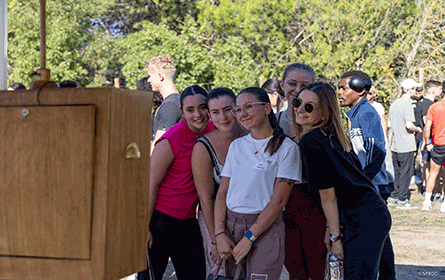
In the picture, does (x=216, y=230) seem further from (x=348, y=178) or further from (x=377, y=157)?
(x=377, y=157)

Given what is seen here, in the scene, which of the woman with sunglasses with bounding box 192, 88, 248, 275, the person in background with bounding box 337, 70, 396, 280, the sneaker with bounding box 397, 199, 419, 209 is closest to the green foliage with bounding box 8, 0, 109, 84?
the sneaker with bounding box 397, 199, 419, 209

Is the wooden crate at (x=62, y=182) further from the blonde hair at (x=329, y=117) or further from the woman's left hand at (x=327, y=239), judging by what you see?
the woman's left hand at (x=327, y=239)

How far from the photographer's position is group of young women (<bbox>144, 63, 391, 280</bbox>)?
239 cm

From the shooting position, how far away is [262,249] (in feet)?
7.82

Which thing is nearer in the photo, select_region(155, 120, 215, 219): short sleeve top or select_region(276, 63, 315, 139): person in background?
select_region(155, 120, 215, 219): short sleeve top

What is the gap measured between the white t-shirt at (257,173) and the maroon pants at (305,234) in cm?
27

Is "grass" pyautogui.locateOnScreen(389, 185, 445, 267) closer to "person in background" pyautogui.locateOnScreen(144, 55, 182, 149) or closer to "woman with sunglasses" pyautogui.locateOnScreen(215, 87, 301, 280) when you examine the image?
"person in background" pyautogui.locateOnScreen(144, 55, 182, 149)

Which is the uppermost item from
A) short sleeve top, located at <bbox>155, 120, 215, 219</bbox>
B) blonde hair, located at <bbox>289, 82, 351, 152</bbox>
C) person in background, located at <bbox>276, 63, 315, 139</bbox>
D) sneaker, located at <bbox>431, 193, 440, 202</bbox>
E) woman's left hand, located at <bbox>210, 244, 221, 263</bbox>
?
person in background, located at <bbox>276, 63, 315, 139</bbox>

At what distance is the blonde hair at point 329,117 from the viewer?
2.49 m

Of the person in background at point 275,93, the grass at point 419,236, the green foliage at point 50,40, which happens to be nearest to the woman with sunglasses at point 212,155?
the person in background at point 275,93

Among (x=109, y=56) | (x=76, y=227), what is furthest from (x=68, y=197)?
(x=109, y=56)

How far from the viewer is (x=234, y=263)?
2457 mm

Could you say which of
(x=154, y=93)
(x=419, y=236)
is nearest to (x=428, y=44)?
(x=419, y=236)

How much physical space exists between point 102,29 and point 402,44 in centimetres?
1291
